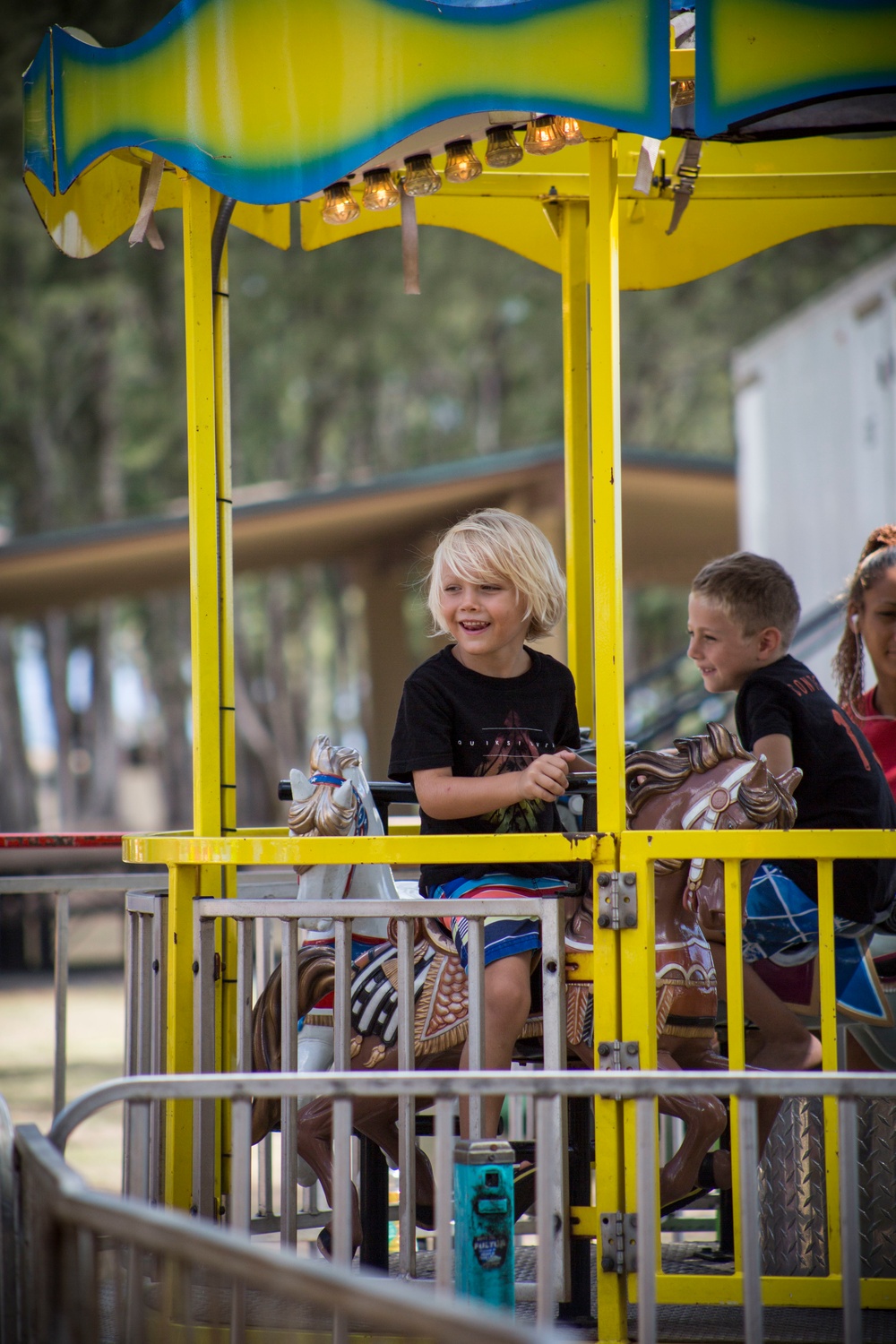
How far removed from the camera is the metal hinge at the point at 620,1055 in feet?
9.79

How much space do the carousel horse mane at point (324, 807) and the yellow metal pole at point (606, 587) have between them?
60cm

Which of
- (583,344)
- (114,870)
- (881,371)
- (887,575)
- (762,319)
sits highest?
(762,319)

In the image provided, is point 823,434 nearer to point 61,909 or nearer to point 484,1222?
point 61,909

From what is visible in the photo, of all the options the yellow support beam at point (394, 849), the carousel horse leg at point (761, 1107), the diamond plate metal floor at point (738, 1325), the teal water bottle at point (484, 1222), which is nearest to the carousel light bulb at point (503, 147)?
the yellow support beam at point (394, 849)

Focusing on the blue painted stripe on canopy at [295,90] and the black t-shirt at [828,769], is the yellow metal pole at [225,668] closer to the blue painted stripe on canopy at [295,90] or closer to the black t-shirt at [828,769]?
the blue painted stripe on canopy at [295,90]

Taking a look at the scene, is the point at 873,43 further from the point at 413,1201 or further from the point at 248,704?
the point at 248,704

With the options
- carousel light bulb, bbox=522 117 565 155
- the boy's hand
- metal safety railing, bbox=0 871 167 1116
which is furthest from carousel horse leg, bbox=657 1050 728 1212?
carousel light bulb, bbox=522 117 565 155

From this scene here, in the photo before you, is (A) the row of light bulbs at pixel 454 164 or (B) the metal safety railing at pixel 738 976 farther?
(A) the row of light bulbs at pixel 454 164

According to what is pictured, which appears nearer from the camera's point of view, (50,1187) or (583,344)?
(50,1187)

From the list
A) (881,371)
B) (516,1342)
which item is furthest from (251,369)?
(516,1342)

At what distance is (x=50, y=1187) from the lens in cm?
177

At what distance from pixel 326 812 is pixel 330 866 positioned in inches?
5.3

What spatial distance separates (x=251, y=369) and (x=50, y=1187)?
999 inches

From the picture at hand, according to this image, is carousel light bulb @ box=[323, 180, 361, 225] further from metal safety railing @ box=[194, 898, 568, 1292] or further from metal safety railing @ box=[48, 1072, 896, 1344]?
metal safety railing @ box=[48, 1072, 896, 1344]
